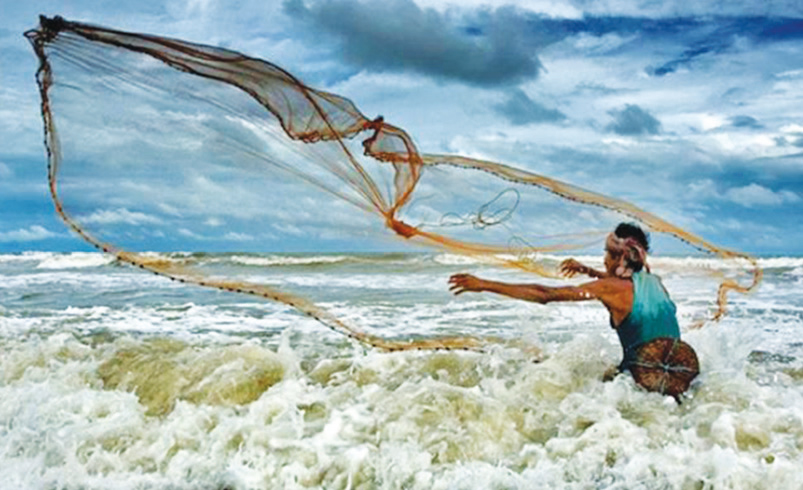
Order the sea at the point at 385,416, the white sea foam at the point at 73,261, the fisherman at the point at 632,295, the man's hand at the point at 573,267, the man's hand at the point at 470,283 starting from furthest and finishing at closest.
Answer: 1. the white sea foam at the point at 73,261
2. the man's hand at the point at 573,267
3. the fisherman at the point at 632,295
4. the man's hand at the point at 470,283
5. the sea at the point at 385,416

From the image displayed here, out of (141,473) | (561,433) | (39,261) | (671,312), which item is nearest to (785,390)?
(671,312)

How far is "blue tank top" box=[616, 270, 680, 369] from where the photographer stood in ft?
21.9

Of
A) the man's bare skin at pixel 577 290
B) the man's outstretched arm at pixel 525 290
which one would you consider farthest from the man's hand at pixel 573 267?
the man's outstretched arm at pixel 525 290

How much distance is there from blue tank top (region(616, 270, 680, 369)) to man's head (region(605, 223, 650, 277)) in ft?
0.29

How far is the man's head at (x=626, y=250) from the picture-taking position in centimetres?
675

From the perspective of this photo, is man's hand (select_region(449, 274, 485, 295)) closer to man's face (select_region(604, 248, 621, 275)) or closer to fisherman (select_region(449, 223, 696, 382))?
fisherman (select_region(449, 223, 696, 382))

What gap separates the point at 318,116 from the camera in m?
6.59

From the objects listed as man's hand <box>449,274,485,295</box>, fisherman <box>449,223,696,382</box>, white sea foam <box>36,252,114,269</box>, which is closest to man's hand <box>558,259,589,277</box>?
fisherman <box>449,223,696,382</box>

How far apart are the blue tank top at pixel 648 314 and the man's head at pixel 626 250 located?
0.29 feet

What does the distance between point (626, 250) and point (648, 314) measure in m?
0.54

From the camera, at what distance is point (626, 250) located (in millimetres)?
6750

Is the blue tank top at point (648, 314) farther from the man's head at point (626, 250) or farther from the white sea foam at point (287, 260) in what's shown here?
the white sea foam at point (287, 260)

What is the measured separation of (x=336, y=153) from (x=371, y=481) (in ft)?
8.58

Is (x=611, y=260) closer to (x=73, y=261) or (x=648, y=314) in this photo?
(x=648, y=314)
